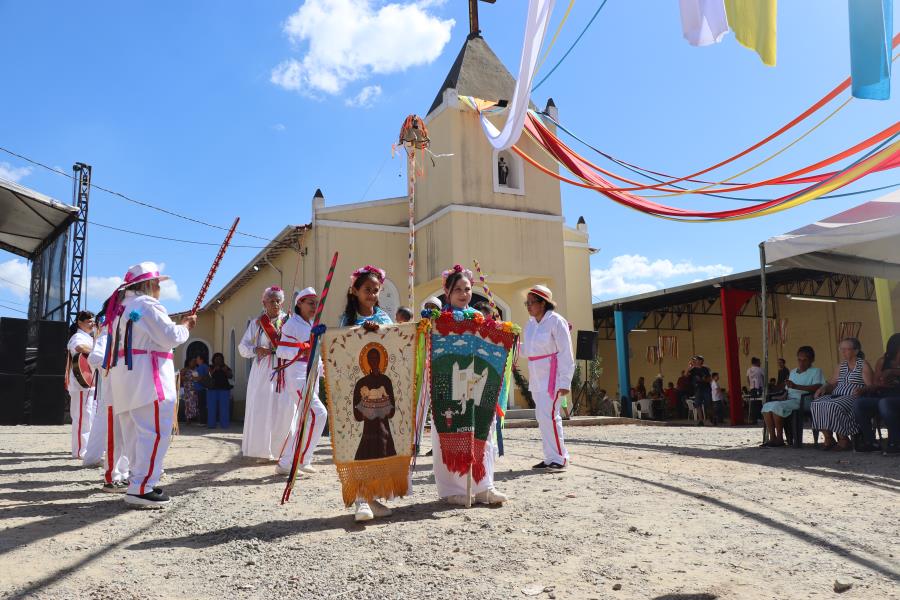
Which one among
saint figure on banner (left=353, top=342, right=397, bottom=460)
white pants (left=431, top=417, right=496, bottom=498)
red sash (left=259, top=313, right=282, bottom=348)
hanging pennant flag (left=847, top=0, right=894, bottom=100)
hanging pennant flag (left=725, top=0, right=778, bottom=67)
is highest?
hanging pennant flag (left=725, top=0, right=778, bottom=67)

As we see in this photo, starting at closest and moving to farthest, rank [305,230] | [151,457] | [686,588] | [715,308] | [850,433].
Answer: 1. [686,588]
2. [151,457]
3. [850,433]
4. [305,230]
5. [715,308]

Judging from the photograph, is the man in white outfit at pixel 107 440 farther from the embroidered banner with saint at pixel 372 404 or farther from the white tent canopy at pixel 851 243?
the white tent canopy at pixel 851 243

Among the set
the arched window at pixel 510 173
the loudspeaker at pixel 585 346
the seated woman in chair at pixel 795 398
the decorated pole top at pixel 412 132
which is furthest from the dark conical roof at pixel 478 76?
the seated woman in chair at pixel 795 398

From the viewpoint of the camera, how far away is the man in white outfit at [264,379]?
7457mm

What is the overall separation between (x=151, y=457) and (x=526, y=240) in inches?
525

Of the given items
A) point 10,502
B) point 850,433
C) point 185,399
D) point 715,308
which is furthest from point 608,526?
point 715,308

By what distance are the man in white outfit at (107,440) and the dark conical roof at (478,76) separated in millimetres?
12622

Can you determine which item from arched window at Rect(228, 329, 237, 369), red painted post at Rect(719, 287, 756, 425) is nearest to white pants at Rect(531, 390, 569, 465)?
red painted post at Rect(719, 287, 756, 425)

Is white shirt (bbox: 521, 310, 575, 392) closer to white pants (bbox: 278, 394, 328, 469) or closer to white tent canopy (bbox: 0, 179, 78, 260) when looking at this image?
white pants (bbox: 278, 394, 328, 469)

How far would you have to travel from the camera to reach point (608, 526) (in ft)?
13.8

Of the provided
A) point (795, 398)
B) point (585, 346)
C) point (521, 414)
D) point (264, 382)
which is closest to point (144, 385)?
point (264, 382)

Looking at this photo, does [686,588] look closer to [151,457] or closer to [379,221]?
[151,457]

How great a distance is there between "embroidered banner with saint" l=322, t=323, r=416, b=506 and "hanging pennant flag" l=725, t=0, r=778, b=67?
284cm

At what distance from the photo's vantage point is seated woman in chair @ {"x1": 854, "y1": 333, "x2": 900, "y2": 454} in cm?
773
